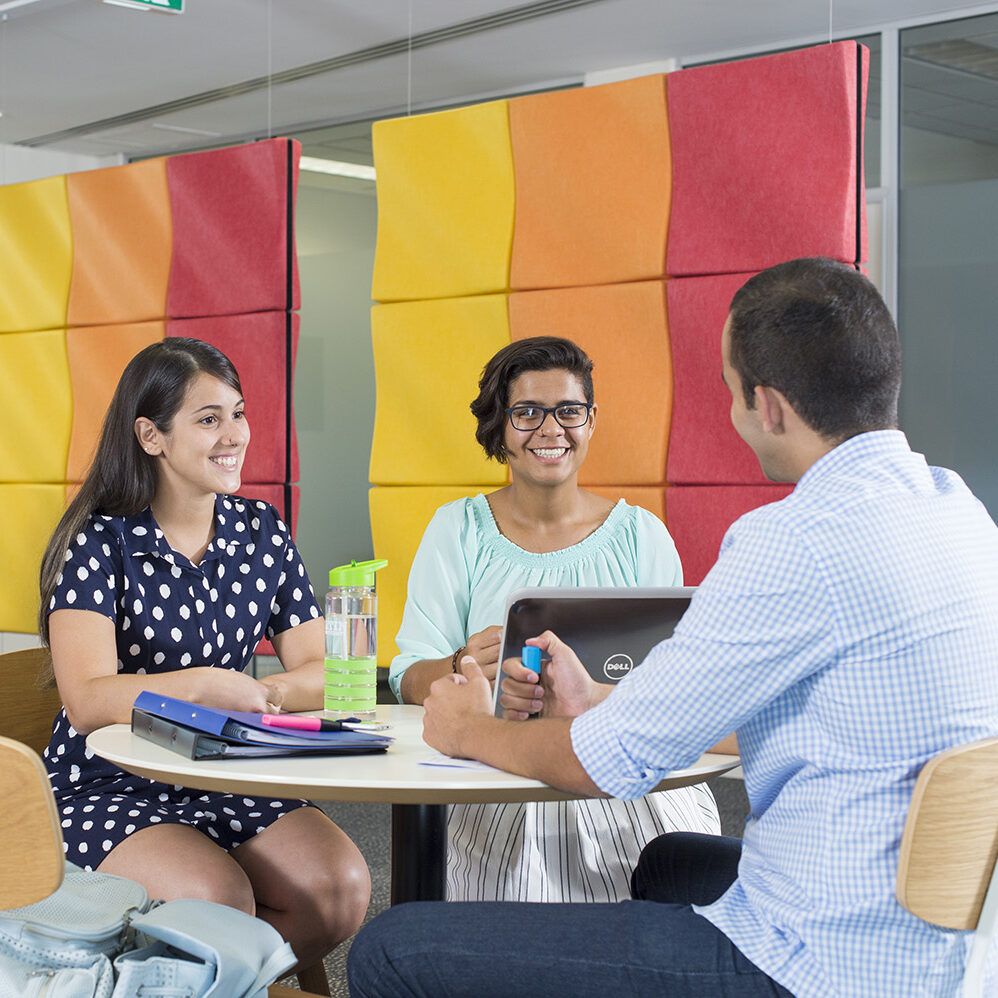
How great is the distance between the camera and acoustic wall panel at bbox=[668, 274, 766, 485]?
3830 mm

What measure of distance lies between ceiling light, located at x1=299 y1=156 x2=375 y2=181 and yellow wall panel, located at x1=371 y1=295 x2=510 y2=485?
2.69 metres

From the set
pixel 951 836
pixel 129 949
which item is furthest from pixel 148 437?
pixel 951 836

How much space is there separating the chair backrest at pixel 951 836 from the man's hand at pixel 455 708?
0.67 m

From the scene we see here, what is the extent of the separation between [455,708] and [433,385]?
8.68ft

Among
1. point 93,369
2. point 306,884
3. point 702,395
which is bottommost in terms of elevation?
point 306,884

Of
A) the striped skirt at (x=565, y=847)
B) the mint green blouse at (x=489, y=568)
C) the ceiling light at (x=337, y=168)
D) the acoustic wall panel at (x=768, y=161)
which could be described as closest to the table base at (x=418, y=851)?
the striped skirt at (x=565, y=847)

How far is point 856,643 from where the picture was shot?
137 cm

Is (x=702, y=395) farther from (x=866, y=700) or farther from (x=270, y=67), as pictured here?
(x=270, y=67)

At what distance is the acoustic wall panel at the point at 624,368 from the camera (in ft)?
13.0

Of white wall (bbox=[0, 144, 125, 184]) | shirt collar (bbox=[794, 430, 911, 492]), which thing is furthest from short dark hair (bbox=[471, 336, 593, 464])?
white wall (bbox=[0, 144, 125, 184])

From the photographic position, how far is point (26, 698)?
8.64 feet

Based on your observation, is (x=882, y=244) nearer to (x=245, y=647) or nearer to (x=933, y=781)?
(x=245, y=647)

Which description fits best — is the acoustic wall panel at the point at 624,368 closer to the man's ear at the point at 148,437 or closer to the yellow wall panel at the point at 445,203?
the yellow wall panel at the point at 445,203

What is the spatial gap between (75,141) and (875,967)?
7838mm
